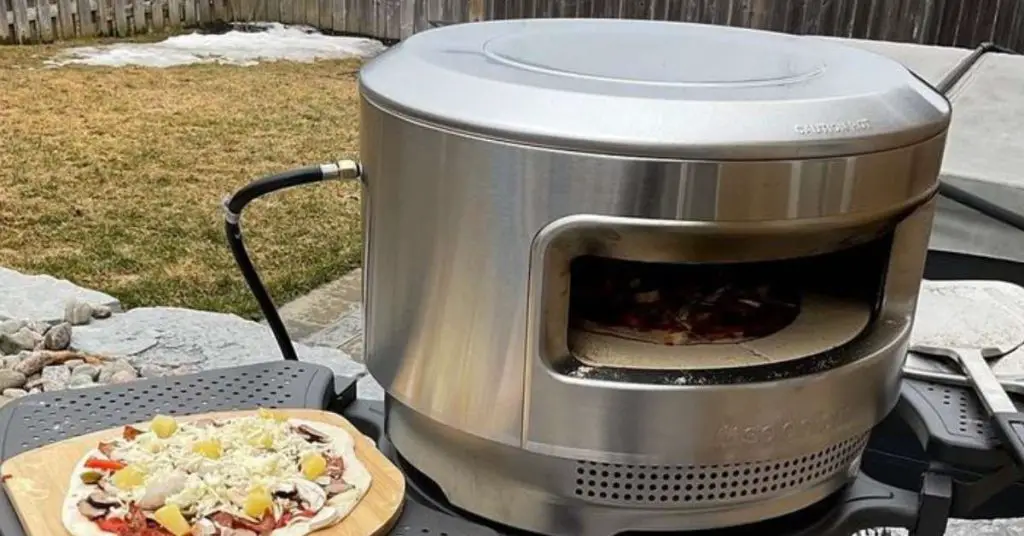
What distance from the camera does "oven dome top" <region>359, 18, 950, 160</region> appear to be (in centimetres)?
91

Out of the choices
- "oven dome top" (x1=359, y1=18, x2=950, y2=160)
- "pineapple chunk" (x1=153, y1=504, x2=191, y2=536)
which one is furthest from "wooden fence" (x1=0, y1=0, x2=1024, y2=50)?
"pineapple chunk" (x1=153, y1=504, x2=191, y2=536)

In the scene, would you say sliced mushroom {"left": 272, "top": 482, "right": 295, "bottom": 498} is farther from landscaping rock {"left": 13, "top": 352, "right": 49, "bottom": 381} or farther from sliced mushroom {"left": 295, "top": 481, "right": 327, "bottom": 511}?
landscaping rock {"left": 13, "top": 352, "right": 49, "bottom": 381}

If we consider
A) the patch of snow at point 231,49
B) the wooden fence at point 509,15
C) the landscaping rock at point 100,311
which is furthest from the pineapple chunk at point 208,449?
the patch of snow at point 231,49

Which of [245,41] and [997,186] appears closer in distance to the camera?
[997,186]

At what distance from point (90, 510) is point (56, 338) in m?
1.55

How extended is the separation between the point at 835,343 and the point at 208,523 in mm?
655

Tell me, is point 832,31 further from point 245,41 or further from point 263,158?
point 245,41

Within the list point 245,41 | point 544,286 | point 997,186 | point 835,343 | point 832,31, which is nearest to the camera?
point 544,286

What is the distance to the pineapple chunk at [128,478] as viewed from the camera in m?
1.02

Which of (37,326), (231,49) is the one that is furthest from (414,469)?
(231,49)

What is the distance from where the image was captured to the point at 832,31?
18.2 ft

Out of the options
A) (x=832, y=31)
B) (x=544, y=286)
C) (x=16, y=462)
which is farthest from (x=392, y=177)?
(x=832, y=31)

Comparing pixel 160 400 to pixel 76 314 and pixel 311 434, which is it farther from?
pixel 76 314

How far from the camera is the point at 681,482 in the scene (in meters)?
1.04
